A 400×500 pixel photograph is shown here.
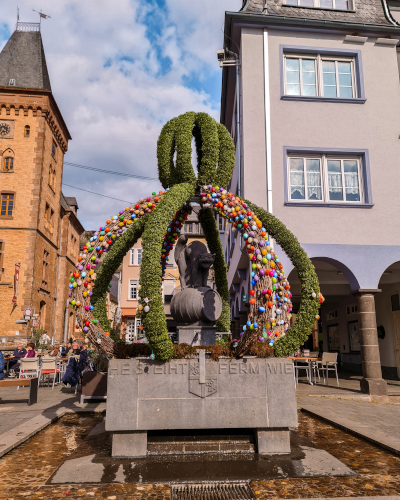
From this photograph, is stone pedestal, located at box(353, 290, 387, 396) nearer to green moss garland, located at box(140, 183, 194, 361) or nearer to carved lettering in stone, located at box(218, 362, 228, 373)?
carved lettering in stone, located at box(218, 362, 228, 373)

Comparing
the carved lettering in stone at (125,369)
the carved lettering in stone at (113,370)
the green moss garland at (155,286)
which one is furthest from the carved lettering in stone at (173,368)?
the carved lettering in stone at (113,370)

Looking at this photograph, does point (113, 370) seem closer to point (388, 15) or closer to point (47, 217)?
point (388, 15)

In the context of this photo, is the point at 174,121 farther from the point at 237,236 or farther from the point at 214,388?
the point at 237,236

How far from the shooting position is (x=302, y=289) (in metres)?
6.72

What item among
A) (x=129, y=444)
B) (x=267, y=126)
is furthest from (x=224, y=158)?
(x=267, y=126)

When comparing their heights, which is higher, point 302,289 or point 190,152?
point 190,152

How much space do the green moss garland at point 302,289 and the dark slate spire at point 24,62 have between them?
33040mm

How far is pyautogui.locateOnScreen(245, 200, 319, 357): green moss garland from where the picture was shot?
243 inches

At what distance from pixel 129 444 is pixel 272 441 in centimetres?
189

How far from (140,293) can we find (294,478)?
9.24 feet

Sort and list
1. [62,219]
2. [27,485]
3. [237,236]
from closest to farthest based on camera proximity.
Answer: [27,485] → [237,236] → [62,219]

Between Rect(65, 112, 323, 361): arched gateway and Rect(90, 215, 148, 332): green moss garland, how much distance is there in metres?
0.02

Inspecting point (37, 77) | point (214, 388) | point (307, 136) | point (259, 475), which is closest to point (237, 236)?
point (307, 136)

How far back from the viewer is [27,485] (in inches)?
176
